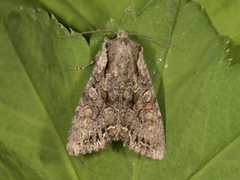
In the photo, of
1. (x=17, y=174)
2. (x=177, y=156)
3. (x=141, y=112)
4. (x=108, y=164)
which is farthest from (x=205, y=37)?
(x=17, y=174)

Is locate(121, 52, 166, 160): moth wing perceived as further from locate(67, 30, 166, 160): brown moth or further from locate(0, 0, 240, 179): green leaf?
locate(0, 0, 240, 179): green leaf

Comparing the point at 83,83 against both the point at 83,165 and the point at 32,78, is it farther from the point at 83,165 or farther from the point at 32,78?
the point at 83,165

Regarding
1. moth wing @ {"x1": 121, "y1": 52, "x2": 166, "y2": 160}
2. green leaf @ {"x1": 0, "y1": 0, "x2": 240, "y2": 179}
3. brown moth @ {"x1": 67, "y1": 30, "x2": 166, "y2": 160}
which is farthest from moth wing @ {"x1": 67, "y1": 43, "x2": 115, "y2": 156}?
moth wing @ {"x1": 121, "y1": 52, "x2": 166, "y2": 160}

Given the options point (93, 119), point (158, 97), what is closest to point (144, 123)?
point (158, 97)

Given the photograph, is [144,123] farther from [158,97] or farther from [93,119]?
[93,119]

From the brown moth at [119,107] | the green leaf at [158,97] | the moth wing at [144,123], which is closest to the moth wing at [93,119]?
the brown moth at [119,107]
